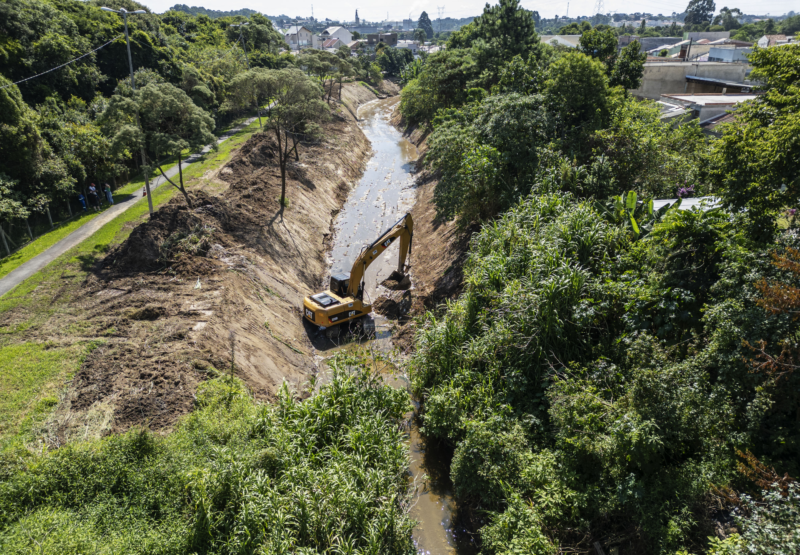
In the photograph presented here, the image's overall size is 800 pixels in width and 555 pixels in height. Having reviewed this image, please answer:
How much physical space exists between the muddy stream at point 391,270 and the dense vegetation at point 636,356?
3.23 ft

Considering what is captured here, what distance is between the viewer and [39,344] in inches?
593

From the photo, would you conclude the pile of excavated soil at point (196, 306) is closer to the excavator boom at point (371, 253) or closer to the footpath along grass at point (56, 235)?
the excavator boom at point (371, 253)

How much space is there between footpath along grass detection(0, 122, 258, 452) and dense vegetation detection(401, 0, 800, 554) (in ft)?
38.0

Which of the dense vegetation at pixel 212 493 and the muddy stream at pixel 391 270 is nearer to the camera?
the dense vegetation at pixel 212 493

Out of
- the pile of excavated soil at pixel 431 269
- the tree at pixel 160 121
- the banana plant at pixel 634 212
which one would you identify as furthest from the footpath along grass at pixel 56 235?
the banana plant at pixel 634 212

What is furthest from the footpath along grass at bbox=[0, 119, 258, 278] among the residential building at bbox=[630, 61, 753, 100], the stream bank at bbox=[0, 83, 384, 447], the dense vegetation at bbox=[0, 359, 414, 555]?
the residential building at bbox=[630, 61, 753, 100]

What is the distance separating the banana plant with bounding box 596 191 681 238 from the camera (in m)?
15.2

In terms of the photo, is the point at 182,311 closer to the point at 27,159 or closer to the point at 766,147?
the point at 27,159

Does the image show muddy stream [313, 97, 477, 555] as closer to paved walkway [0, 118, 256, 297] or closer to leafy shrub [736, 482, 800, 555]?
leafy shrub [736, 482, 800, 555]

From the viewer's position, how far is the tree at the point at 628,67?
29516 mm

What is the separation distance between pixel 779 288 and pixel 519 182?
575 inches

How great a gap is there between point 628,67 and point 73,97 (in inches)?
1652

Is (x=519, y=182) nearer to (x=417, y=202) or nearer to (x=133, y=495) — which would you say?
(x=417, y=202)

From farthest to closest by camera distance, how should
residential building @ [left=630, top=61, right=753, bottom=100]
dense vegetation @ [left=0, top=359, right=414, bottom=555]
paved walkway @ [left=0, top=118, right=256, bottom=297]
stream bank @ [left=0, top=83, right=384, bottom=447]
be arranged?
residential building @ [left=630, top=61, right=753, bottom=100], paved walkway @ [left=0, top=118, right=256, bottom=297], stream bank @ [left=0, top=83, right=384, bottom=447], dense vegetation @ [left=0, top=359, right=414, bottom=555]
